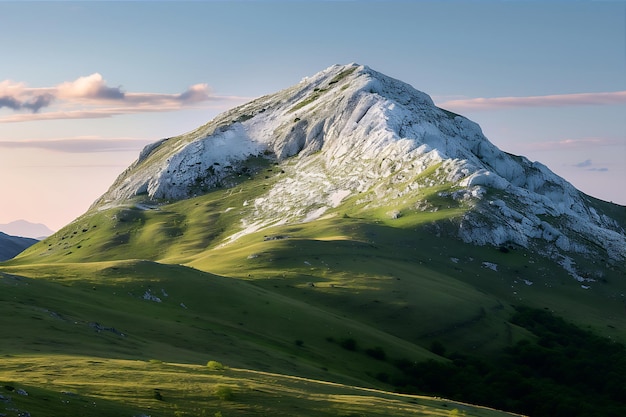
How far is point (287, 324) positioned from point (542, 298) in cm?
9129

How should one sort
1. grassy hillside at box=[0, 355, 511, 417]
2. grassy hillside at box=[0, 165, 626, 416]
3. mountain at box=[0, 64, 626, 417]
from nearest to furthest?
1. grassy hillside at box=[0, 355, 511, 417]
2. grassy hillside at box=[0, 165, 626, 416]
3. mountain at box=[0, 64, 626, 417]

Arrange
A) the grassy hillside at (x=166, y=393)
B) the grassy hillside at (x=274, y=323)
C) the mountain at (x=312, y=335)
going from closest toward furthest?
the grassy hillside at (x=166, y=393) → the grassy hillside at (x=274, y=323) → the mountain at (x=312, y=335)

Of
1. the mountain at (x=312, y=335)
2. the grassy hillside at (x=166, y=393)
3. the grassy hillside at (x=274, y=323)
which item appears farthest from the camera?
the mountain at (x=312, y=335)

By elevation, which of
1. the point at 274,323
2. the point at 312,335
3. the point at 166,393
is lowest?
the point at 312,335

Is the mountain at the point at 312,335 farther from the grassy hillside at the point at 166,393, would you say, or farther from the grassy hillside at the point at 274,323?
the grassy hillside at the point at 274,323

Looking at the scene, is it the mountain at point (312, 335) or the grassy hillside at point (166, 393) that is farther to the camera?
the mountain at point (312, 335)

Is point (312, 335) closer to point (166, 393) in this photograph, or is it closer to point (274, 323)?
point (274, 323)

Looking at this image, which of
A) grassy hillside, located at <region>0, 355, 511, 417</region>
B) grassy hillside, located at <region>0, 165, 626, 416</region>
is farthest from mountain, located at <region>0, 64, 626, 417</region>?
grassy hillside, located at <region>0, 165, 626, 416</region>

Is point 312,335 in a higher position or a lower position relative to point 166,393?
lower

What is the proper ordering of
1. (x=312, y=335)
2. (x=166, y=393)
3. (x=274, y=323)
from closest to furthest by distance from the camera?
(x=166, y=393), (x=312, y=335), (x=274, y=323)

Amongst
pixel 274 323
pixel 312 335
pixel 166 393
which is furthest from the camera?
pixel 274 323

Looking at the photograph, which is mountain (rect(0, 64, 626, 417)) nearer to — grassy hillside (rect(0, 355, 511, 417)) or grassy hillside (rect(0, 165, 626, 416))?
grassy hillside (rect(0, 355, 511, 417))

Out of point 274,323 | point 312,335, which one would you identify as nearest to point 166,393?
point 312,335

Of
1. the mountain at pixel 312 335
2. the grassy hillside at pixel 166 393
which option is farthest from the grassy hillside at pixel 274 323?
the mountain at pixel 312 335
